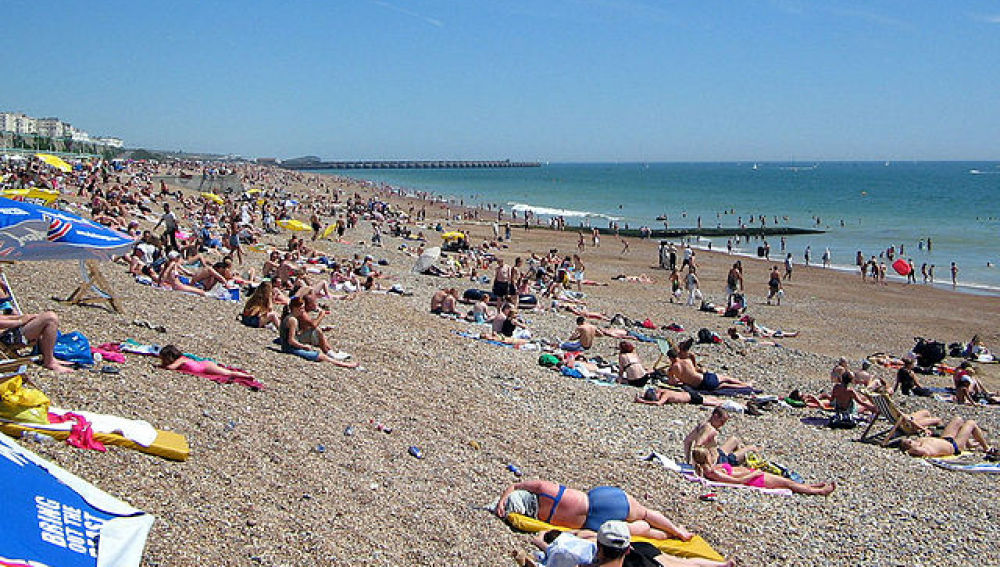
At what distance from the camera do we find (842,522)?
7.21 metres

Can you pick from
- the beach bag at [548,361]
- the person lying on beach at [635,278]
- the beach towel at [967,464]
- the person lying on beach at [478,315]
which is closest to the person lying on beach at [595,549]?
the beach towel at [967,464]

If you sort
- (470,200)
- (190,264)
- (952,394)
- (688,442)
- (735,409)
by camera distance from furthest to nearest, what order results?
(470,200) → (190,264) → (952,394) → (735,409) → (688,442)

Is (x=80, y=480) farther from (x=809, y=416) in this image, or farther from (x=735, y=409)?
(x=809, y=416)

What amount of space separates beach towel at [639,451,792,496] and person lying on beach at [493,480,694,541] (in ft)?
5.23

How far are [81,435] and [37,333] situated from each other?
5.95 feet

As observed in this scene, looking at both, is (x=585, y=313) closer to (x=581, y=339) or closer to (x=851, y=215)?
(x=581, y=339)

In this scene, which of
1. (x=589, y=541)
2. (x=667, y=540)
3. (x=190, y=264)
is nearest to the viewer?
(x=589, y=541)

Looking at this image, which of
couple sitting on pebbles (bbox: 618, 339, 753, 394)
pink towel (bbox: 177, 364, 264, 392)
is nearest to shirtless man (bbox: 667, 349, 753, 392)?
couple sitting on pebbles (bbox: 618, 339, 753, 394)

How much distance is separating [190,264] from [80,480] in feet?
38.4

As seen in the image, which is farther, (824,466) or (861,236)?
(861,236)

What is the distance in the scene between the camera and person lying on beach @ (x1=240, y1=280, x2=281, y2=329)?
1136 centimetres

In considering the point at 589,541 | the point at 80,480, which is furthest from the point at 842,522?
the point at 80,480

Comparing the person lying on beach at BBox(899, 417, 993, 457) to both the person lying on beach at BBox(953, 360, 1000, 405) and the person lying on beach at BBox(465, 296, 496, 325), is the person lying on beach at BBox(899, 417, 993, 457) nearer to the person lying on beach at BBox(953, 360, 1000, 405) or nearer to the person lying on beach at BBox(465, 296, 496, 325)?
the person lying on beach at BBox(953, 360, 1000, 405)

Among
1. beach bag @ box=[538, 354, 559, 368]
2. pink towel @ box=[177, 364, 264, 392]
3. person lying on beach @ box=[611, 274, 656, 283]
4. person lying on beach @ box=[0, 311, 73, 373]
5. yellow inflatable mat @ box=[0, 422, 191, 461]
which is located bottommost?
person lying on beach @ box=[611, 274, 656, 283]
